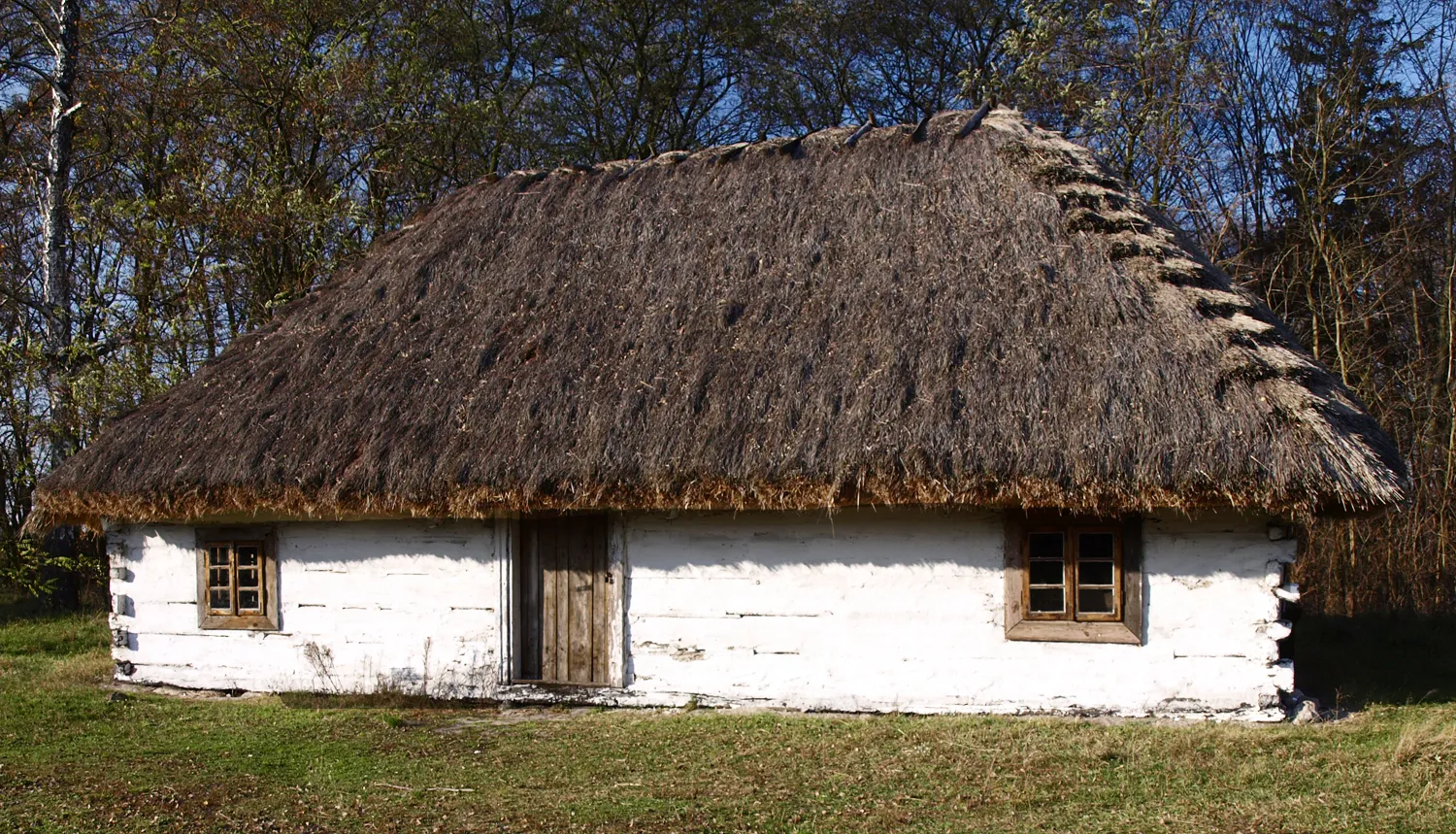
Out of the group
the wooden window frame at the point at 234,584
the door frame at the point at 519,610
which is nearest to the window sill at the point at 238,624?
the wooden window frame at the point at 234,584

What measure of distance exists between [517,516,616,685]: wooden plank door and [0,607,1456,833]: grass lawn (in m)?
0.46

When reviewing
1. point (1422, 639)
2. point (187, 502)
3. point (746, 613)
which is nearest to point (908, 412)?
point (746, 613)

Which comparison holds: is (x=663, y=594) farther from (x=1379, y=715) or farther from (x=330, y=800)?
(x=1379, y=715)

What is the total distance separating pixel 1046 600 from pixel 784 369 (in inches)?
96.2

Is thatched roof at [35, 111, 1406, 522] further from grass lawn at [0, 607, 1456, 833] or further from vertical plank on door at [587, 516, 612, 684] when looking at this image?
grass lawn at [0, 607, 1456, 833]

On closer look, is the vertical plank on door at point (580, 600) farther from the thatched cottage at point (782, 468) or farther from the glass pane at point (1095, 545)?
the glass pane at point (1095, 545)

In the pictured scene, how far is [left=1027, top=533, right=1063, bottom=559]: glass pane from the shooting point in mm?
8352

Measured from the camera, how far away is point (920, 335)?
28.7 ft

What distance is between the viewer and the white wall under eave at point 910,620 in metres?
8.02

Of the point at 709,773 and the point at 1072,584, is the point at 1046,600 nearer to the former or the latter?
the point at 1072,584

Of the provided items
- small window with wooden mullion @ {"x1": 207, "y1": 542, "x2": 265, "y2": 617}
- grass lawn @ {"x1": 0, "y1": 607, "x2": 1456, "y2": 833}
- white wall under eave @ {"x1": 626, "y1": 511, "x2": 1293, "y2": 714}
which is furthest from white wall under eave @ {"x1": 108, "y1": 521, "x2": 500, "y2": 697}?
white wall under eave @ {"x1": 626, "y1": 511, "x2": 1293, "y2": 714}

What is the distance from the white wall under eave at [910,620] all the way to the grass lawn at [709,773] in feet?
1.07

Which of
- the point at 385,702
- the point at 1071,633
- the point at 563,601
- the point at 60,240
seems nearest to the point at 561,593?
the point at 563,601

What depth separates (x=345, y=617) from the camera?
966 centimetres
